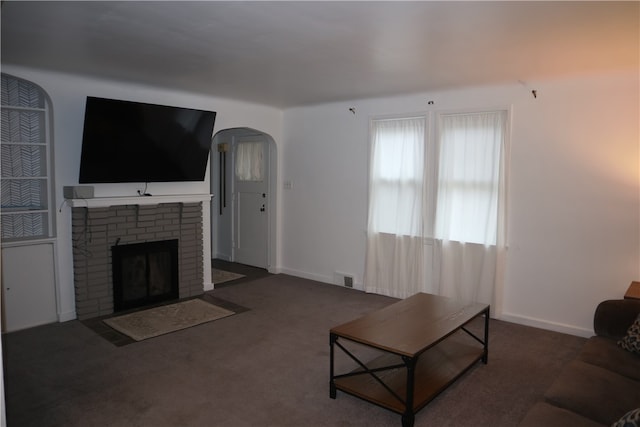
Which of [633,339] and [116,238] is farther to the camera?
[116,238]

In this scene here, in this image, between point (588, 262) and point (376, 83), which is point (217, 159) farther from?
point (588, 262)

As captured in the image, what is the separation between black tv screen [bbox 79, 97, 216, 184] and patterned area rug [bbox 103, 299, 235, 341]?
1394 mm

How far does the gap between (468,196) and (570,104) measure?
1263 mm

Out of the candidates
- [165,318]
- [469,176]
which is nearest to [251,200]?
[165,318]

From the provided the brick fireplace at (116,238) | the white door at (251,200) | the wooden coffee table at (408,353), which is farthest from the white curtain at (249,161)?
the wooden coffee table at (408,353)

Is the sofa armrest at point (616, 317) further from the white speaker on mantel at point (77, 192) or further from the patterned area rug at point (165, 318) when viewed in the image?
the white speaker on mantel at point (77, 192)

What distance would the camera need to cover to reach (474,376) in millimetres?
3371

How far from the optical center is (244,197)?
7.01m

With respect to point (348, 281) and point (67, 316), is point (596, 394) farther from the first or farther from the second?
point (67, 316)

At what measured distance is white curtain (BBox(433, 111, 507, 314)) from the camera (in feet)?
15.0

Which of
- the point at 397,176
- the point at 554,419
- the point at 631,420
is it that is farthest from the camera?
the point at 397,176

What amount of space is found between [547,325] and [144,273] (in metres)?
4.23

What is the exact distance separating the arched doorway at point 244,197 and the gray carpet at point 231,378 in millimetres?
2238

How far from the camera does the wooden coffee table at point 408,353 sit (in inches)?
107
